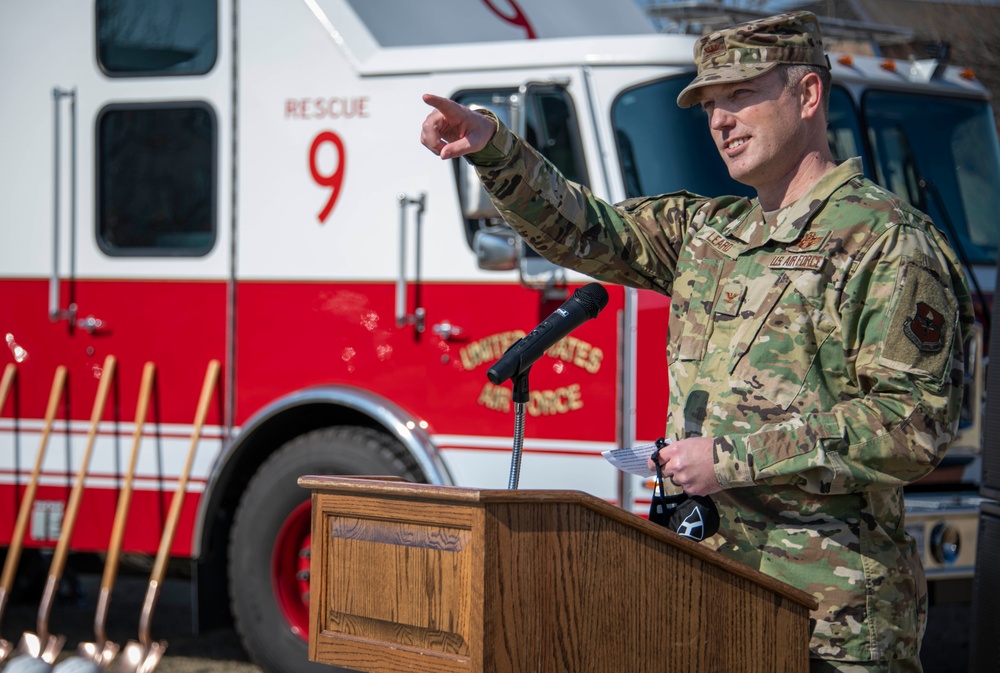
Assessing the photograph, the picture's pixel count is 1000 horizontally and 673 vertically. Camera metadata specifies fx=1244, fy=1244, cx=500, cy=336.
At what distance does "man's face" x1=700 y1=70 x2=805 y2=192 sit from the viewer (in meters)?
2.27

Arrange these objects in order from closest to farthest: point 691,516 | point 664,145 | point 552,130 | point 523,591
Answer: point 523,591, point 691,516, point 664,145, point 552,130

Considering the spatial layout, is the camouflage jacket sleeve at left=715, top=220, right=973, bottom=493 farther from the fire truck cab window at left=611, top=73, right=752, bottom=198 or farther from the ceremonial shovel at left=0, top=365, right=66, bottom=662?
the ceremonial shovel at left=0, top=365, right=66, bottom=662

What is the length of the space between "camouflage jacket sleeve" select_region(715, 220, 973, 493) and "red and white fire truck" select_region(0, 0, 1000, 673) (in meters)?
2.13

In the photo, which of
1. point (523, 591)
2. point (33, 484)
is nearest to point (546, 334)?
point (523, 591)

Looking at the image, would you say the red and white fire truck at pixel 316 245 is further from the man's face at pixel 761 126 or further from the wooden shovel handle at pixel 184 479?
the man's face at pixel 761 126

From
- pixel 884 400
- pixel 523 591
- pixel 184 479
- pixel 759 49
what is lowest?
pixel 184 479

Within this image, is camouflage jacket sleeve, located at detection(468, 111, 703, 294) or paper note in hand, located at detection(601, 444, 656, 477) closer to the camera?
paper note in hand, located at detection(601, 444, 656, 477)

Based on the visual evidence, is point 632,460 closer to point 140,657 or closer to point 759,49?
point 759,49

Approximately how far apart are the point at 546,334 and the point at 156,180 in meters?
3.29

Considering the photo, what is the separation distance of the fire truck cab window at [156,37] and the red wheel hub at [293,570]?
1.84 m

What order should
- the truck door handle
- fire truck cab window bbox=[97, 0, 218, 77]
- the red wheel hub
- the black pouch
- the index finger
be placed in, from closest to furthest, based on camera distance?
1. the black pouch
2. the index finger
3. the truck door handle
4. the red wheel hub
5. fire truck cab window bbox=[97, 0, 218, 77]

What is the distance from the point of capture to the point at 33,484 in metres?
5.06

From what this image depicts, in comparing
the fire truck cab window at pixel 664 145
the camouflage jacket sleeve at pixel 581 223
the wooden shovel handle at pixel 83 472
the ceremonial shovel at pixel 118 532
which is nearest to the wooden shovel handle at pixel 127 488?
the ceremonial shovel at pixel 118 532

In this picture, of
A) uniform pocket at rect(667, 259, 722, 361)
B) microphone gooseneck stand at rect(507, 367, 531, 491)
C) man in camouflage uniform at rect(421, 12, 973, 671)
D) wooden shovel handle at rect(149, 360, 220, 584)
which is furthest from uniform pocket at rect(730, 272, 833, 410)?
wooden shovel handle at rect(149, 360, 220, 584)
